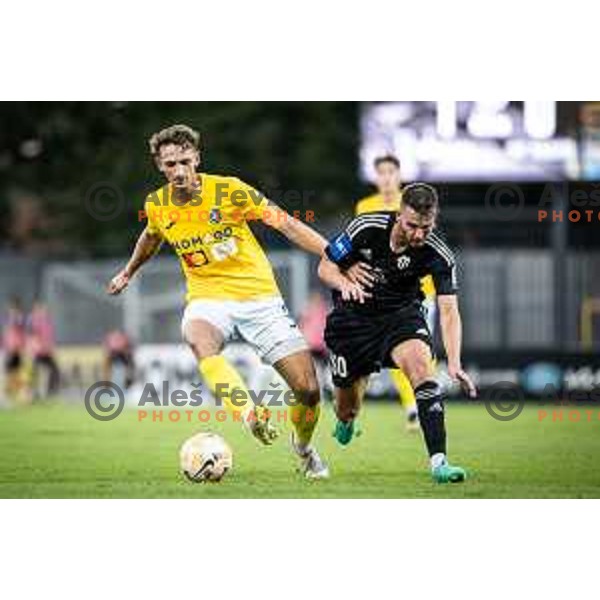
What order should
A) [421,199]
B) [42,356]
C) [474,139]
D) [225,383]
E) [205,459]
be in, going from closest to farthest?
1. [421,199]
2. [225,383]
3. [205,459]
4. [474,139]
5. [42,356]

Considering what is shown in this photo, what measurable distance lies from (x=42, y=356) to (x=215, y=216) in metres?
9.56

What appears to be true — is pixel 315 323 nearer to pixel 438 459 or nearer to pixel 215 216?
pixel 215 216

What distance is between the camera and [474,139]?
1791cm

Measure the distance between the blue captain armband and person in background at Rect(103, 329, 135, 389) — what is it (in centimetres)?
889

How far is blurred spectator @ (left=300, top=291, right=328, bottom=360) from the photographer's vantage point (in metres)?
16.7

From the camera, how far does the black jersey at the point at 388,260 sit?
853 cm

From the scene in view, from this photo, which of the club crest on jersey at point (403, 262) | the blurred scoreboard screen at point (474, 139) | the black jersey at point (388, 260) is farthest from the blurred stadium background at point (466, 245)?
the club crest on jersey at point (403, 262)

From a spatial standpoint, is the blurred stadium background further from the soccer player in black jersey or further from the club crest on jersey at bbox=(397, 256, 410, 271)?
the club crest on jersey at bbox=(397, 256, 410, 271)

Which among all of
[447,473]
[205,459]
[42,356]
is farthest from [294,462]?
[42,356]

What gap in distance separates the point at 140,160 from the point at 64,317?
329 cm

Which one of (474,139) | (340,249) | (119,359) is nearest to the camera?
(340,249)

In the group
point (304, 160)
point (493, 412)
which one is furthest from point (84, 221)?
point (493, 412)

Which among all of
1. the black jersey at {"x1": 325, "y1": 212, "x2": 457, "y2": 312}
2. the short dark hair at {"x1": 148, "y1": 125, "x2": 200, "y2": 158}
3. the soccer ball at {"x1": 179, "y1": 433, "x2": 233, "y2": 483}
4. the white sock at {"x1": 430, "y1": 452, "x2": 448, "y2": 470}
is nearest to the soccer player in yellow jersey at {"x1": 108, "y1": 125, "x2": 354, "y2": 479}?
the short dark hair at {"x1": 148, "y1": 125, "x2": 200, "y2": 158}

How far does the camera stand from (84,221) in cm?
2231
